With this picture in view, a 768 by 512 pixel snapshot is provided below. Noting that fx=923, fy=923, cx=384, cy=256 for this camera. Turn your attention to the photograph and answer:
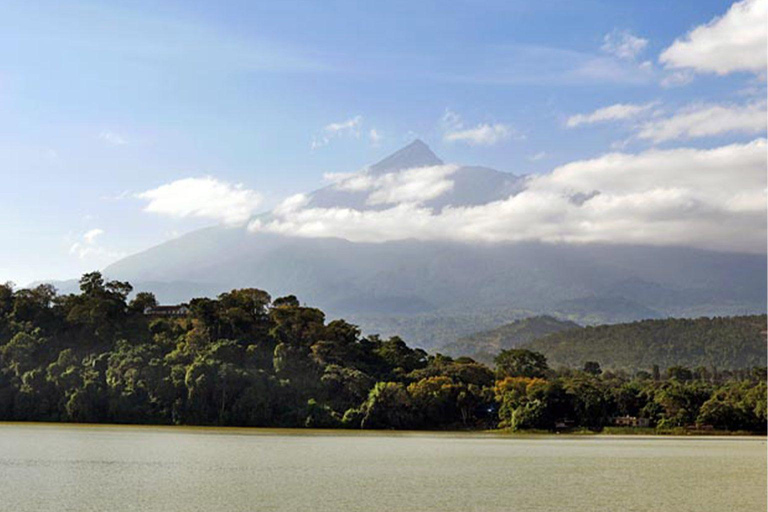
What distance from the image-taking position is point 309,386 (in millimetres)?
103438

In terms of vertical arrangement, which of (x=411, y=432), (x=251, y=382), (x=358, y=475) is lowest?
(x=411, y=432)

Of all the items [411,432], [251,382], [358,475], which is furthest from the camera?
[251,382]

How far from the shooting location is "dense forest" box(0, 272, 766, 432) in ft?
321

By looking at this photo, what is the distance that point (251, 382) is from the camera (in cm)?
9950

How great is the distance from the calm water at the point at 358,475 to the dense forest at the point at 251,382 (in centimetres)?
2301

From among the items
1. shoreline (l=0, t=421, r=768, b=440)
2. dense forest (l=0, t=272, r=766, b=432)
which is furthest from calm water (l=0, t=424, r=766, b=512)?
dense forest (l=0, t=272, r=766, b=432)

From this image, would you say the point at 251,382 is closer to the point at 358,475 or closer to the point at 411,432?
the point at 411,432

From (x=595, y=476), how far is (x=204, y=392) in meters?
57.4

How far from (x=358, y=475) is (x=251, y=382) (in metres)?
55.2

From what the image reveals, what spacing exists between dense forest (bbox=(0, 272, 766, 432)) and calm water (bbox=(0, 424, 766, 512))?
75.5 ft

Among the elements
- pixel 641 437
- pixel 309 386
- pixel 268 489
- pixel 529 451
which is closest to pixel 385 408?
pixel 309 386

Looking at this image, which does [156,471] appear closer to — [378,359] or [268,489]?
[268,489]

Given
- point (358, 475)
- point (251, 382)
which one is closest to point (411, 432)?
point (251, 382)

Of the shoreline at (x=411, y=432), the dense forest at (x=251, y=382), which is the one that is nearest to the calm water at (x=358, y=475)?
the shoreline at (x=411, y=432)
